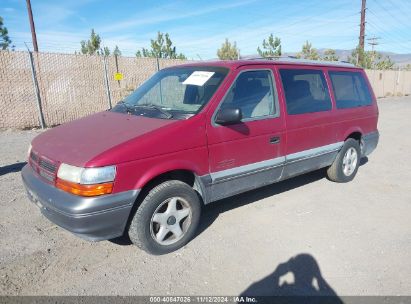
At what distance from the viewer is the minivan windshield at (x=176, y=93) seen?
144 inches

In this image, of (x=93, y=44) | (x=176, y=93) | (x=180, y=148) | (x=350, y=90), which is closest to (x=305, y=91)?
(x=350, y=90)

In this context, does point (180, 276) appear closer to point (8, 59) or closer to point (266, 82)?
point (266, 82)

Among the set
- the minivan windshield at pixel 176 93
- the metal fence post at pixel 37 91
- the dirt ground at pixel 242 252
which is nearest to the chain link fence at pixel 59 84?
the metal fence post at pixel 37 91

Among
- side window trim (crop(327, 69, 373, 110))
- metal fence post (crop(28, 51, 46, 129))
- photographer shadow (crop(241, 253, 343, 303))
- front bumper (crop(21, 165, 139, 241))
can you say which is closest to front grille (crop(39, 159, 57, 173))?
front bumper (crop(21, 165, 139, 241))

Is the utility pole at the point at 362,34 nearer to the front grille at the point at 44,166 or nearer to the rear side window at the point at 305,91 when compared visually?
the rear side window at the point at 305,91

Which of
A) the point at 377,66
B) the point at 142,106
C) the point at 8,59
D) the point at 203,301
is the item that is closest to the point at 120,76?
the point at 8,59

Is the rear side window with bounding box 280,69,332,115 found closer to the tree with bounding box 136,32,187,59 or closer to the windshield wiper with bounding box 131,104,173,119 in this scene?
the windshield wiper with bounding box 131,104,173,119

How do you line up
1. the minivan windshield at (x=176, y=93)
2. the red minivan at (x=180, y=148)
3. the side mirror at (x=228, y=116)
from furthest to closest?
the minivan windshield at (x=176, y=93), the side mirror at (x=228, y=116), the red minivan at (x=180, y=148)

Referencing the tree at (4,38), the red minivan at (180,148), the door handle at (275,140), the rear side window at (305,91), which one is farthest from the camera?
the tree at (4,38)

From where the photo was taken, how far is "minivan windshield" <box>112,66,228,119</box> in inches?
144

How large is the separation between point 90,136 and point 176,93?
1.16 m

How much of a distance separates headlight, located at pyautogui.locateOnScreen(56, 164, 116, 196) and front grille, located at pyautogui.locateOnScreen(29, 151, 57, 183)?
0.82 ft

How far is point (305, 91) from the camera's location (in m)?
4.67

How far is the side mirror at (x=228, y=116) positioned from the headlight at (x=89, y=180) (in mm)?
1229
